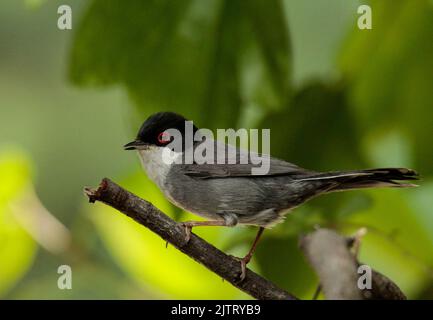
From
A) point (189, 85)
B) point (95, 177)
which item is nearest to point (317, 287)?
point (189, 85)

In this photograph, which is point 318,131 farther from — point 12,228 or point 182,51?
point 12,228

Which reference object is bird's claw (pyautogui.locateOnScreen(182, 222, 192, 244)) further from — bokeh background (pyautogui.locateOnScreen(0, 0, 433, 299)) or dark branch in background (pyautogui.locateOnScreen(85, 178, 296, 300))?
bokeh background (pyautogui.locateOnScreen(0, 0, 433, 299))

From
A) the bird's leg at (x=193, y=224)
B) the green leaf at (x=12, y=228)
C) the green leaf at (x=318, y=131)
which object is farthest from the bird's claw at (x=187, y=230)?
the green leaf at (x=12, y=228)

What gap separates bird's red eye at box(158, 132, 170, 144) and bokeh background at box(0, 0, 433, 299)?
6cm

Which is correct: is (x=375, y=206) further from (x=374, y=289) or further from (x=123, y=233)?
(x=123, y=233)

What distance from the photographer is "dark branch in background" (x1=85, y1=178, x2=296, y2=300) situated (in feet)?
2.25

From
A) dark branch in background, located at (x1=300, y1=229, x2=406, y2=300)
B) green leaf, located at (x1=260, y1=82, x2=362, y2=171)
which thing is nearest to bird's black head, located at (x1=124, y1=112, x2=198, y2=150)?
green leaf, located at (x1=260, y1=82, x2=362, y2=171)

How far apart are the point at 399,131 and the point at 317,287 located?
0.24m

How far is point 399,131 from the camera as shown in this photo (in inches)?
38.0

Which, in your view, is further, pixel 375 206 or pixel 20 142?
pixel 20 142

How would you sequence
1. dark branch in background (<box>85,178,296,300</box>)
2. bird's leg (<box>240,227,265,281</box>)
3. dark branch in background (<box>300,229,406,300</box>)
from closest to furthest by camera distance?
dark branch in background (<box>85,178,296,300</box>), bird's leg (<box>240,227,265,281</box>), dark branch in background (<box>300,229,406,300</box>)

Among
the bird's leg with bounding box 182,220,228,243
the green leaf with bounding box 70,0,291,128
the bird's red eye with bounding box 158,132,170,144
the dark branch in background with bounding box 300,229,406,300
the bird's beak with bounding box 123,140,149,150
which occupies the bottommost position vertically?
the dark branch in background with bounding box 300,229,406,300

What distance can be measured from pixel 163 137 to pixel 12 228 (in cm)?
27

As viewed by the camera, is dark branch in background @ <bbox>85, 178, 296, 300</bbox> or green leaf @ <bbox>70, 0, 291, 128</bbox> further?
green leaf @ <bbox>70, 0, 291, 128</bbox>
